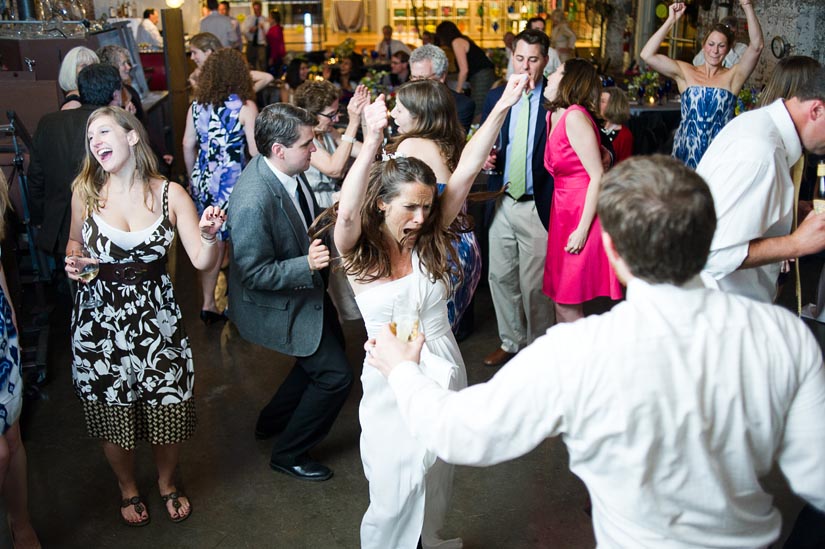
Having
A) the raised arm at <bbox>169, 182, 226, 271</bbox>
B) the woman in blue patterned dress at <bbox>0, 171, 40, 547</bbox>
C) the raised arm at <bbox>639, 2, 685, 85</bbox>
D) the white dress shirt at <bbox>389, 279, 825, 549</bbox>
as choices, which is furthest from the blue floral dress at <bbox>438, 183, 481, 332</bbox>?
the raised arm at <bbox>639, 2, 685, 85</bbox>

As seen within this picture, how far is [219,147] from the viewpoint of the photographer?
4734 millimetres

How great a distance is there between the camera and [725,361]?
1.39 metres

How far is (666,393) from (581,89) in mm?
2531

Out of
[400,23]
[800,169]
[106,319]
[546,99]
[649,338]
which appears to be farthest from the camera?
[400,23]

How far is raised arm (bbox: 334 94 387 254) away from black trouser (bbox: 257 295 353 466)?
758mm

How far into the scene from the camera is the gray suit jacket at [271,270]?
3033 mm

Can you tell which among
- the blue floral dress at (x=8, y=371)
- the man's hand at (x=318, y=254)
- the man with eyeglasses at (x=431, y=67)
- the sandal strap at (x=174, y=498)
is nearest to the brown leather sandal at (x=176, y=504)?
the sandal strap at (x=174, y=498)

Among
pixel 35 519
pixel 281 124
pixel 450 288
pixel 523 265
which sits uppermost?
pixel 281 124

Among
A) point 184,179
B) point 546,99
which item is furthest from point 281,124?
point 184,179

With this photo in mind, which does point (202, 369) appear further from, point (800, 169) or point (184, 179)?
point (184, 179)

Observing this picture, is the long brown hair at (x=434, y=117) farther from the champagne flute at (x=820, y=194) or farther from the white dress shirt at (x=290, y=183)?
the champagne flute at (x=820, y=194)

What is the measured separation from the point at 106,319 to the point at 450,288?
122 cm

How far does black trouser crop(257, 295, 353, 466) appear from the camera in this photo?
3.20m

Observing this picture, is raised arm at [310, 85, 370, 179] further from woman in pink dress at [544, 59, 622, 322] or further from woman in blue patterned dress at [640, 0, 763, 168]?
woman in blue patterned dress at [640, 0, 763, 168]
